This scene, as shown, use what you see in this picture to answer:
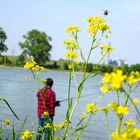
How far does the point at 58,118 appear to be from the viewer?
74.5 ft

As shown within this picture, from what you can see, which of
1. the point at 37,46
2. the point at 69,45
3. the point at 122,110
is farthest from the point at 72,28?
the point at 37,46

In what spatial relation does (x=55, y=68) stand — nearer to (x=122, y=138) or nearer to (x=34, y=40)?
(x=34, y=40)

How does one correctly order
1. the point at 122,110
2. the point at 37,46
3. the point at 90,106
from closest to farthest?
1. the point at 122,110
2. the point at 90,106
3. the point at 37,46

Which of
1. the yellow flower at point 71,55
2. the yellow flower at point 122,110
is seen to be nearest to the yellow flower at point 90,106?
the yellow flower at point 71,55

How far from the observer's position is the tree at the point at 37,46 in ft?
401

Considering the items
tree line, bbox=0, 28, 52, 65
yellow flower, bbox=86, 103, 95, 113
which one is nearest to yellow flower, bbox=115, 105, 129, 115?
yellow flower, bbox=86, 103, 95, 113

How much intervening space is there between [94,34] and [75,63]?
346 millimetres

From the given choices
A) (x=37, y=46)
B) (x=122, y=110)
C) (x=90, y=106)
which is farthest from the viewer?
(x=37, y=46)

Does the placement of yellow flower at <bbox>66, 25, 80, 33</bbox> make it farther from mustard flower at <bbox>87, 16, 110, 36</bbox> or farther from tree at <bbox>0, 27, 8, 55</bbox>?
tree at <bbox>0, 27, 8, 55</bbox>

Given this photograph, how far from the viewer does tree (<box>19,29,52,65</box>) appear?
401ft

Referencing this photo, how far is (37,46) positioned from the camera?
122500 millimetres

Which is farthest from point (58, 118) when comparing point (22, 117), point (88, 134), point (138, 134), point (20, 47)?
point (20, 47)

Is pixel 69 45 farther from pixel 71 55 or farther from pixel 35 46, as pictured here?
pixel 35 46

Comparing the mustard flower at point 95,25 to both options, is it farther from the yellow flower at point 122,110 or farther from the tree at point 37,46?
the tree at point 37,46
